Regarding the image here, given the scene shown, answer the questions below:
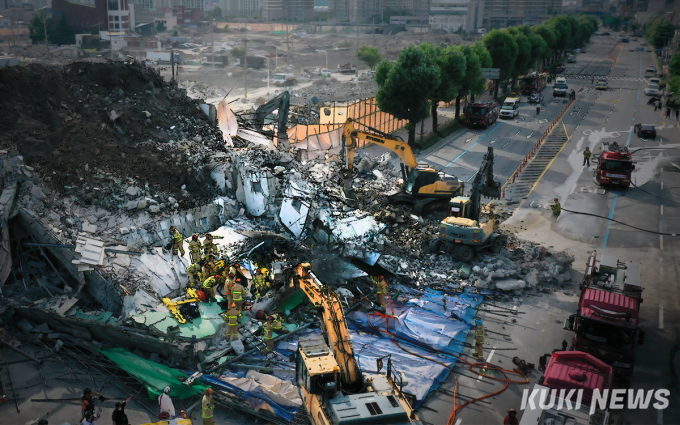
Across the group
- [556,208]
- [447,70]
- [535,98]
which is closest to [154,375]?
[556,208]

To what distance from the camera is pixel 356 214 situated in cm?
2519

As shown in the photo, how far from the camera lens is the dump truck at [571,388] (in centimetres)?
1315

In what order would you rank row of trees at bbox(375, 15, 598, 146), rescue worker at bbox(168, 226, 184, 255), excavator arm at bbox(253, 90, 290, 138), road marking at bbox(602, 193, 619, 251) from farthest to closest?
1. row of trees at bbox(375, 15, 598, 146)
2. excavator arm at bbox(253, 90, 290, 138)
3. road marking at bbox(602, 193, 619, 251)
4. rescue worker at bbox(168, 226, 184, 255)

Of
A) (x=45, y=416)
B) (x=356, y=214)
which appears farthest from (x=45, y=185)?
(x=356, y=214)

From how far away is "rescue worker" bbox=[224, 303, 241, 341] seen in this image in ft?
57.9

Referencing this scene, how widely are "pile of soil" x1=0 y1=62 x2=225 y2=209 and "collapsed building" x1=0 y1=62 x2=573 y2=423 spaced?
8cm

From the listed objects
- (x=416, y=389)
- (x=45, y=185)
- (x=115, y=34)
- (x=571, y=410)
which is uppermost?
(x=115, y=34)

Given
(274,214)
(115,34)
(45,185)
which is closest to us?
(45,185)

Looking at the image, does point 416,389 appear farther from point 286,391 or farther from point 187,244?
point 187,244

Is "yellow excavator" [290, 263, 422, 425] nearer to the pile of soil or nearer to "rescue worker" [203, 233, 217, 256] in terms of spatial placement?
"rescue worker" [203, 233, 217, 256]

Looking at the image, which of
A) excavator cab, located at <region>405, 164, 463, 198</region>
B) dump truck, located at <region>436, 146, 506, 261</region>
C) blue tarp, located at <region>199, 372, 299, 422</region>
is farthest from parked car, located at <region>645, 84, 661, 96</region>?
blue tarp, located at <region>199, 372, 299, 422</region>

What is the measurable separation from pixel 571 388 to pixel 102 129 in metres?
21.5

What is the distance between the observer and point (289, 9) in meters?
194

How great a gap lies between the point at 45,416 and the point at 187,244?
850 cm
